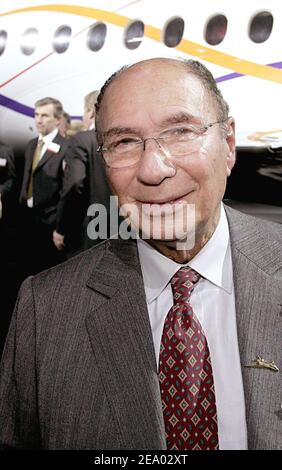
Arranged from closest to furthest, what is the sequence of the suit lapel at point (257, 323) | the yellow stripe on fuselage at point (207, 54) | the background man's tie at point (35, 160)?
1. the suit lapel at point (257, 323)
2. the yellow stripe on fuselage at point (207, 54)
3. the background man's tie at point (35, 160)

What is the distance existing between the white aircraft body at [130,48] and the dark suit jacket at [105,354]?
5.63ft

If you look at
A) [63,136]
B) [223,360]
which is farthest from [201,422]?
[63,136]

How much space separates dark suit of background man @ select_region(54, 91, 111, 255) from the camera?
3.19m

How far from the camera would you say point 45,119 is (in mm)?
3455

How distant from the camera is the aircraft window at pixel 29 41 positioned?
11.5ft

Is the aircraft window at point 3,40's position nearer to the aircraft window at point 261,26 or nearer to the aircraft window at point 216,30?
the aircraft window at point 216,30

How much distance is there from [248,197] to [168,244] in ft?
5.90

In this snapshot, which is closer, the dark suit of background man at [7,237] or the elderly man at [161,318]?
the elderly man at [161,318]

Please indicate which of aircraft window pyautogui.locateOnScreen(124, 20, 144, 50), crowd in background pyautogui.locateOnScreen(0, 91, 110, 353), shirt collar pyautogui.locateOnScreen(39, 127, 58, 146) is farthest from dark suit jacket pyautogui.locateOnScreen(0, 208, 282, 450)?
shirt collar pyautogui.locateOnScreen(39, 127, 58, 146)

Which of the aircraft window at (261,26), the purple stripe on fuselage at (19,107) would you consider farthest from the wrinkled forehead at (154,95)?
the purple stripe on fuselage at (19,107)

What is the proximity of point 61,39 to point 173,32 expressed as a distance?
32.4 inches

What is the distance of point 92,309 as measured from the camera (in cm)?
121

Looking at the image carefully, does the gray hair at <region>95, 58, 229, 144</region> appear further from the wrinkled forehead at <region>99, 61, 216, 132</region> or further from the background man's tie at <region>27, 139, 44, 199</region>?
the background man's tie at <region>27, 139, 44, 199</region>

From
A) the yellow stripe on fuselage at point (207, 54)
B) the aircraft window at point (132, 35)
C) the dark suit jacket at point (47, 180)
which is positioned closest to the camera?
the yellow stripe on fuselage at point (207, 54)
